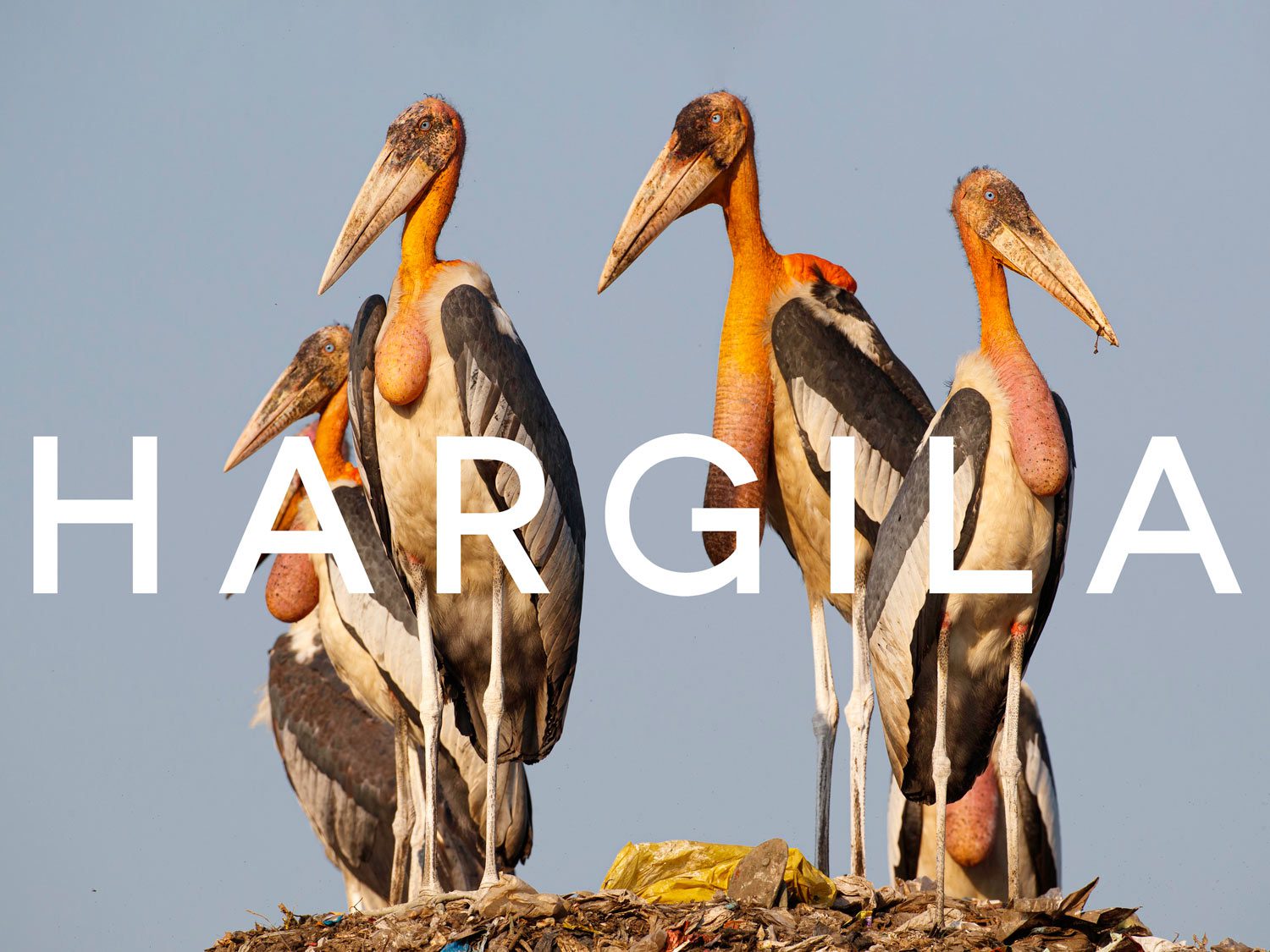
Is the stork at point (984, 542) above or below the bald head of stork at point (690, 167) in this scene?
below

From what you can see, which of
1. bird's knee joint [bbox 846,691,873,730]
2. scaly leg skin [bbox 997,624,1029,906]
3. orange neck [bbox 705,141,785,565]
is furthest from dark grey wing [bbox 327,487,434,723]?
scaly leg skin [bbox 997,624,1029,906]

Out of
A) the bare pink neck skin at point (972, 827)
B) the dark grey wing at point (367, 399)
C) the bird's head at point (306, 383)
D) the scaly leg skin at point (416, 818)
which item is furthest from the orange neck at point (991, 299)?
the bird's head at point (306, 383)

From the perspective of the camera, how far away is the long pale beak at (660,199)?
927 centimetres

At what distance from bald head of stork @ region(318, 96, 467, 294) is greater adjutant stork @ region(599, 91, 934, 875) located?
93 cm

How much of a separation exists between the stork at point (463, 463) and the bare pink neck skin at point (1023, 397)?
188cm

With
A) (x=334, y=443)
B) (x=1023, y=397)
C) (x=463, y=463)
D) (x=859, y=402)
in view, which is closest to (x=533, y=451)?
(x=463, y=463)

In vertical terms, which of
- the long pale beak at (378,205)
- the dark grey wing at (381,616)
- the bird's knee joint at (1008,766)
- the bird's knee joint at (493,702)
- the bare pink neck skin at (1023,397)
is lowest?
the bird's knee joint at (1008,766)

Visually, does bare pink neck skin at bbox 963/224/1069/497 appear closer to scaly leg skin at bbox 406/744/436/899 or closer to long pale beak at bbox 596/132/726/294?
long pale beak at bbox 596/132/726/294

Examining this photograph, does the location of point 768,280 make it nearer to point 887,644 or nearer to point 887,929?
point 887,644

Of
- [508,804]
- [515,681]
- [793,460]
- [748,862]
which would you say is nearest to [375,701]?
[508,804]

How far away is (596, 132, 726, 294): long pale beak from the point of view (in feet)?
30.4

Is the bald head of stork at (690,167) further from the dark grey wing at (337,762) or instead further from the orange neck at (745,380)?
the dark grey wing at (337,762)

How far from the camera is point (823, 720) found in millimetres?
8977

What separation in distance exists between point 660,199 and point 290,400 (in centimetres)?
294
